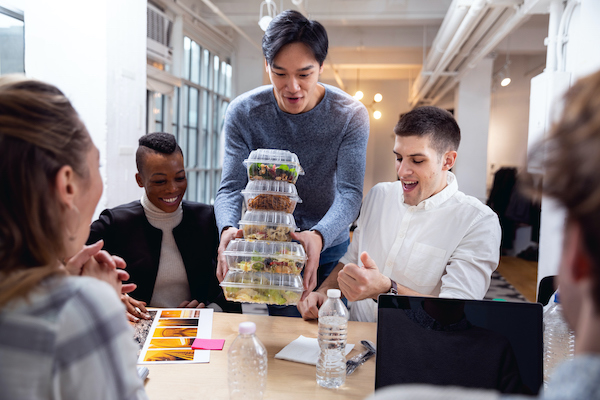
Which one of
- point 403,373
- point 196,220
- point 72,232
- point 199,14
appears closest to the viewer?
point 72,232

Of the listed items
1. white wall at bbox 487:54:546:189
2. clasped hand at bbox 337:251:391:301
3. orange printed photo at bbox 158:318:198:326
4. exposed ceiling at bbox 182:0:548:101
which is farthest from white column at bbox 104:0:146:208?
white wall at bbox 487:54:546:189

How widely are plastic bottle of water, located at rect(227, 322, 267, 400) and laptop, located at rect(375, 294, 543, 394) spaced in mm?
334

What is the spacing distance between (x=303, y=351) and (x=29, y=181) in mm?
1113

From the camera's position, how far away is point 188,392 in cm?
132

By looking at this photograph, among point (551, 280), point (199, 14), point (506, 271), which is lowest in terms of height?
point (506, 271)

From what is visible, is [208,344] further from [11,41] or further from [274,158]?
[11,41]

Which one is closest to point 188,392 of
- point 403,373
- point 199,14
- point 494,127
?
point 403,373

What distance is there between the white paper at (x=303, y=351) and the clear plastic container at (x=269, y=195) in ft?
1.59

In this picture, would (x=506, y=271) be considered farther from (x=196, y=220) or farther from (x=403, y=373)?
(x=403, y=373)

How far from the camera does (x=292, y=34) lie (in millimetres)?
1806

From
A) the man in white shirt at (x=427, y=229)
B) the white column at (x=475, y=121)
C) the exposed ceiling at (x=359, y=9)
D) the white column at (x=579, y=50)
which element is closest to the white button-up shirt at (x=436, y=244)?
the man in white shirt at (x=427, y=229)

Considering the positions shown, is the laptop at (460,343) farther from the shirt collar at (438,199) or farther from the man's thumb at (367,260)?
the shirt collar at (438,199)

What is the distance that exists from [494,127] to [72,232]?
988 cm

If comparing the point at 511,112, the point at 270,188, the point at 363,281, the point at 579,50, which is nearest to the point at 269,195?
the point at 270,188
